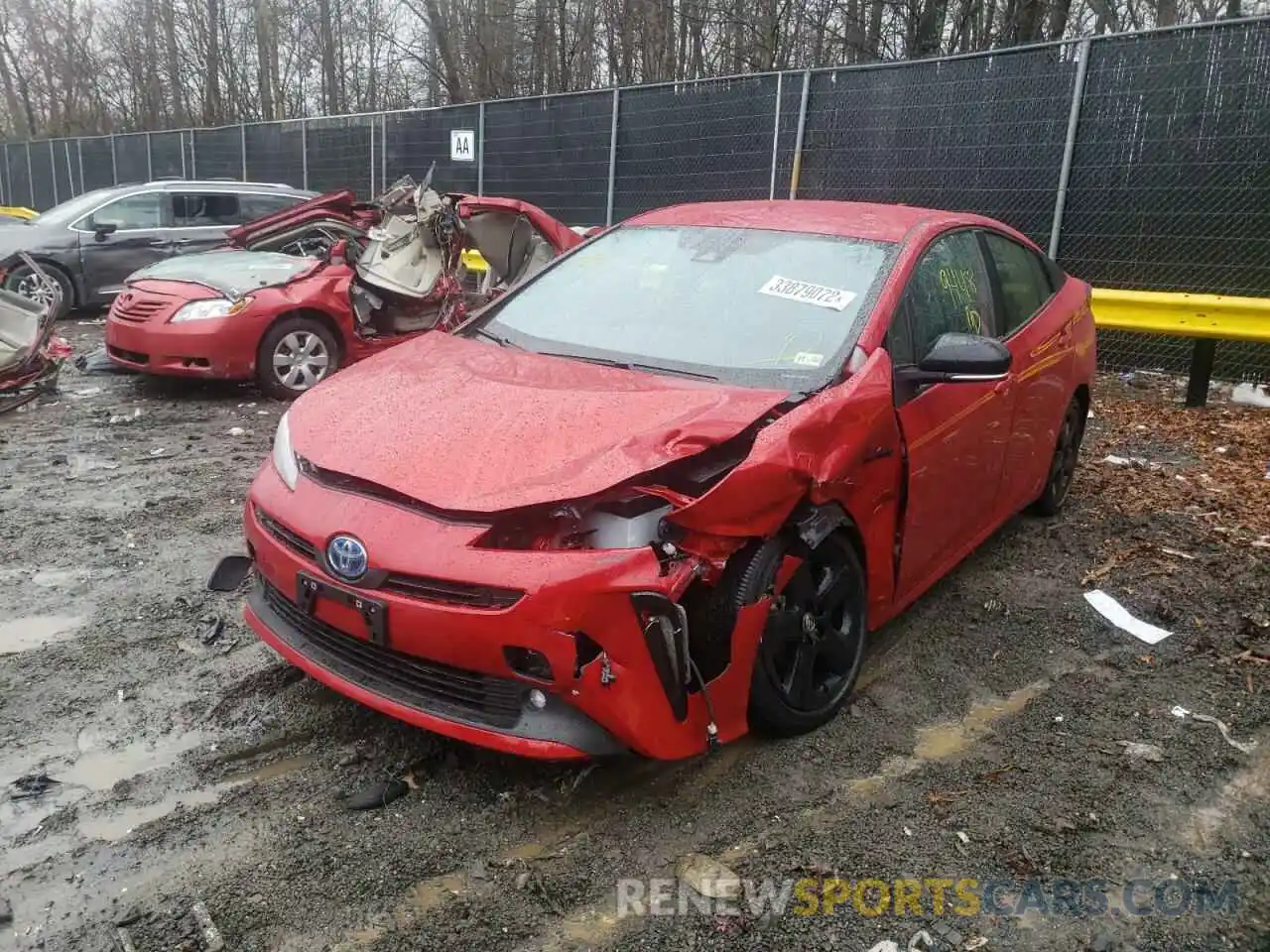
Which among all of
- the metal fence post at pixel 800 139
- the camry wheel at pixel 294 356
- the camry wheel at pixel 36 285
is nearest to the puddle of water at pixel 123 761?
the camry wheel at pixel 294 356

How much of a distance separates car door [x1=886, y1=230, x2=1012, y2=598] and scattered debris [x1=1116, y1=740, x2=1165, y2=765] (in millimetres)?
844

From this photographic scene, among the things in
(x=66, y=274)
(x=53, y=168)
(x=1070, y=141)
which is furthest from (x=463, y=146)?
(x=53, y=168)

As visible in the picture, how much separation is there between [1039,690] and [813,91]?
314 inches

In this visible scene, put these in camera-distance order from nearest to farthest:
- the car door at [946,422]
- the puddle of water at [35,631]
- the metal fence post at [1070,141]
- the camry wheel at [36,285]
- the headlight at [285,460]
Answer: the headlight at [285,460]
the car door at [946,422]
the puddle of water at [35,631]
the metal fence post at [1070,141]
the camry wheel at [36,285]

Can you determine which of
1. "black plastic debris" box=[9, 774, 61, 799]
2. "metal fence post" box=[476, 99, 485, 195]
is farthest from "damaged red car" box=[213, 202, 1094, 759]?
"metal fence post" box=[476, 99, 485, 195]

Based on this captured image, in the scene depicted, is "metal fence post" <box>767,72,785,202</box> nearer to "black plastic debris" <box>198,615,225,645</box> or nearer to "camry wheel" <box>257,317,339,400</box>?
"camry wheel" <box>257,317,339,400</box>

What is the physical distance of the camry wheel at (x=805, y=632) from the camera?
2.77m

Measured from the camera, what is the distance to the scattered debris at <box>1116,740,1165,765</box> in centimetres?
315

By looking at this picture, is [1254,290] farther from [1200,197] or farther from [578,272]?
[578,272]

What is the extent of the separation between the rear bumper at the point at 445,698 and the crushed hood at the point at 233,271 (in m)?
5.44

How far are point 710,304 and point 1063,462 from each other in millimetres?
2570

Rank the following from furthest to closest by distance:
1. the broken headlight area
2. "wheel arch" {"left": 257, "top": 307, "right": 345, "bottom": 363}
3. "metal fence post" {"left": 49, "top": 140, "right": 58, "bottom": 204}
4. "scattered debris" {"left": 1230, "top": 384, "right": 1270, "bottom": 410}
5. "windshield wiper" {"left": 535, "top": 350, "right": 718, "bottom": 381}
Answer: "metal fence post" {"left": 49, "top": 140, "right": 58, "bottom": 204} → "scattered debris" {"left": 1230, "top": 384, "right": 1270, "bottom": 410} → "wheel arch" {"left": 257, "top": 307, "right": 345, "bottom": 363} → "windshield wiper" {"left": 535, "top": 350, "right": 718, "bottom": 381} → the broken headlight area

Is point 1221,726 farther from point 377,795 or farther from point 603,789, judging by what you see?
point 377,795

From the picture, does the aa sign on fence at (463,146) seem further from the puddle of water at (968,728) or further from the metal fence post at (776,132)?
the puddle of water at (968,728)
